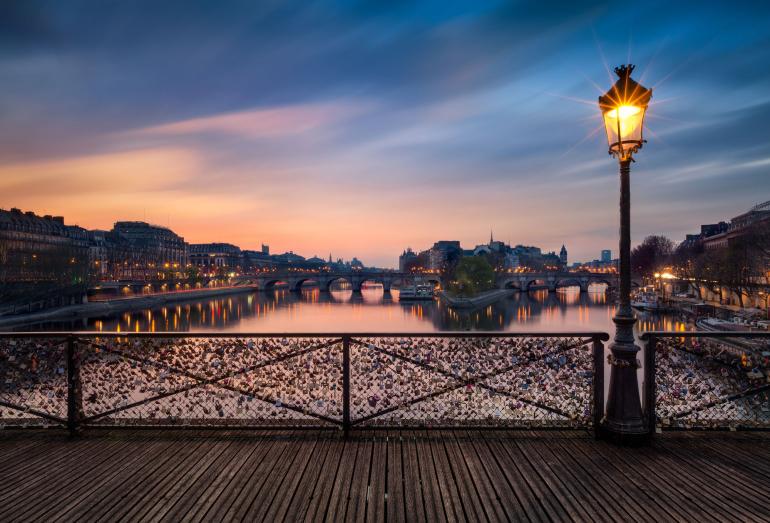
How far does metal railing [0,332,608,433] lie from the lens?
→ 21.0 ft

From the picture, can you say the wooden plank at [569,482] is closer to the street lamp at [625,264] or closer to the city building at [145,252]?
the street lamp at [625,264]

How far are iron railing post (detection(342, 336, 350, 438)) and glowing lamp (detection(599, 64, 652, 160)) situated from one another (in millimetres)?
4958

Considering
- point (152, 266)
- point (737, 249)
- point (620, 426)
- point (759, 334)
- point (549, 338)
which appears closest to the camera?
point (620, 426)

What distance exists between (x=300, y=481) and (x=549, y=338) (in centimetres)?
444

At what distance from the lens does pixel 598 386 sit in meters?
6.22

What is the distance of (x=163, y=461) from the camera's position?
18.1 ft

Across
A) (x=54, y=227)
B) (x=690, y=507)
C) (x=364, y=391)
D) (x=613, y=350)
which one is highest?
(x=54, y=227)

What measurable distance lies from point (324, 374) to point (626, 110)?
593 centimetres

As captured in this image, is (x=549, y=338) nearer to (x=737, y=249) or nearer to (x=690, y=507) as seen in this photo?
(x=690, y=507)

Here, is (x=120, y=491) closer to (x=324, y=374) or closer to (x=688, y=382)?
(x=324, y=374)

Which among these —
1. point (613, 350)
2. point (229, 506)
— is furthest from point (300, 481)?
point (613, 350)

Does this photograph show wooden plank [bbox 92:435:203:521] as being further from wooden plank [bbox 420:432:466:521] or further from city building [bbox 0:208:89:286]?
city building [bbox 0:208:89:286]

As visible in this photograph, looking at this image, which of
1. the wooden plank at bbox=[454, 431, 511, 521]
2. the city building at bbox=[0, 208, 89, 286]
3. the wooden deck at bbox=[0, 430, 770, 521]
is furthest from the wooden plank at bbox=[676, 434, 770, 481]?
the city building at bbox=[0, 208, 89, 286]

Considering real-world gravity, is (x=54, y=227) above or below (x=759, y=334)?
above
